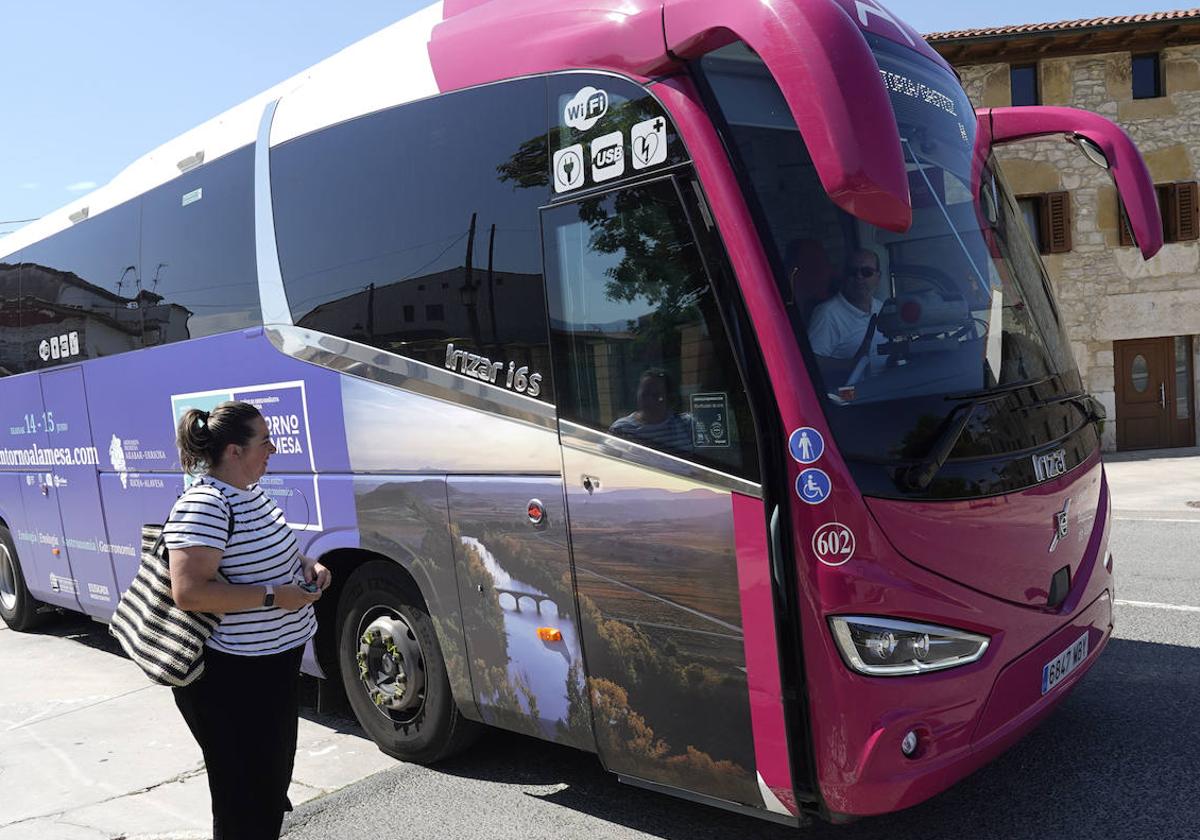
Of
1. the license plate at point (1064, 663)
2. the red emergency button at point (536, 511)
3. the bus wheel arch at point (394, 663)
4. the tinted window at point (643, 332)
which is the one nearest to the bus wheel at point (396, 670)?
the bus wheel arch at point (394, 663)

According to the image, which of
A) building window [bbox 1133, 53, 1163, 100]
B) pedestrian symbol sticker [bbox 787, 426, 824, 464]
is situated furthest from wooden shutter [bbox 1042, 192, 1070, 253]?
pedestrian symbol sticker [bbox 787, 426, 824, 464]

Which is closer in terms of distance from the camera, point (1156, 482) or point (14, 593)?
point (14, 593)

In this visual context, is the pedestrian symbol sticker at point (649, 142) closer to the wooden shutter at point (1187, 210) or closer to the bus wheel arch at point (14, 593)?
the bus wheel arch at point (14, 593)

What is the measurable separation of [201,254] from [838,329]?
3.83 metres

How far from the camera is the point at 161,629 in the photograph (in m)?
3.09

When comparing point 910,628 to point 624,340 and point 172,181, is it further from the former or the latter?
point 172,181

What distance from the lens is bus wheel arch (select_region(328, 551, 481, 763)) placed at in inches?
181

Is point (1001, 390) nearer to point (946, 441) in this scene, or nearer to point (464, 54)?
point (946, 441)

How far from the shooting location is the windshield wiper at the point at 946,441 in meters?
3.16

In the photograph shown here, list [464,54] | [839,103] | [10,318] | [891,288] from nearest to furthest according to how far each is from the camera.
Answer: [839,103]
[891,288]
[464,54]
[10,318]

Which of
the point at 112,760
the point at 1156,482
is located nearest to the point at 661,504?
the point at 112,760

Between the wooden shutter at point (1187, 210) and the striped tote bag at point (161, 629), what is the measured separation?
23.2 metres

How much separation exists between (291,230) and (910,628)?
347cm

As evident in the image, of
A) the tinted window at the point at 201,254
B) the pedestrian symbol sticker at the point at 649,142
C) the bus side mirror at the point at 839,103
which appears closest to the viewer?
the bus side mirror at the point at 839,103
